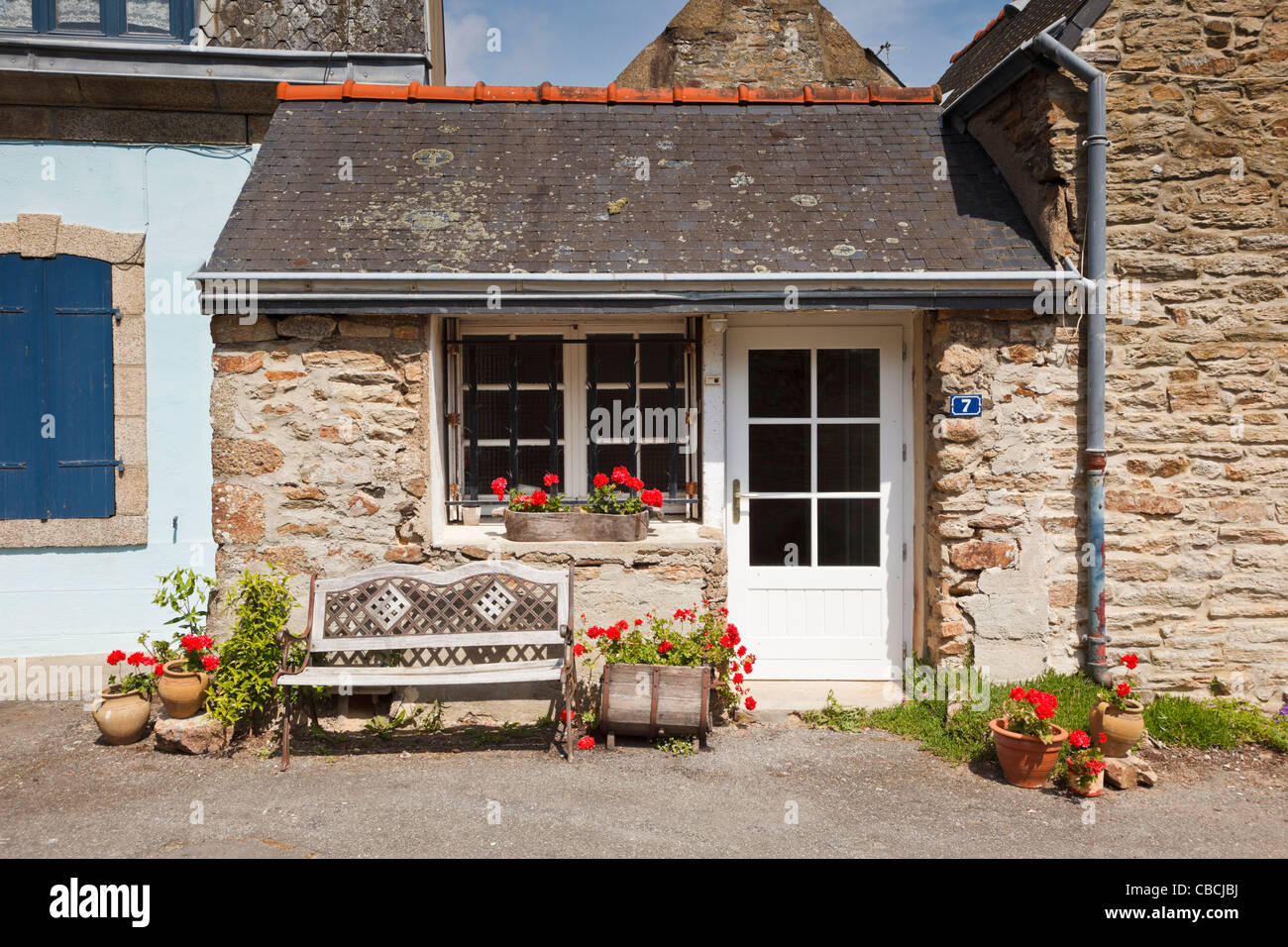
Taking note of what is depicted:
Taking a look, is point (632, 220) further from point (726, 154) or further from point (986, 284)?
point (986, 284)

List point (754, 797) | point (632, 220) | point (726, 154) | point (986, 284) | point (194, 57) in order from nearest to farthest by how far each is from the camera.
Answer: point (754, 797) < point (986, 284) < point (632, 220) < point (726, 154) < point (194, 57)

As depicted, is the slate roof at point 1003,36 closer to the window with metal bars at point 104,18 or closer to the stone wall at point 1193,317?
the stone wall at point 1193,317

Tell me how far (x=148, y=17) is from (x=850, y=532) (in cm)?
669

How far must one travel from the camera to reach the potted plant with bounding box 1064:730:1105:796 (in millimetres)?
4402

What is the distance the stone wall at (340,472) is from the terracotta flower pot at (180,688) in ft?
0.99

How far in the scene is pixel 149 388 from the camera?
6.83 m

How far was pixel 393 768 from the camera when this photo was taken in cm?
477

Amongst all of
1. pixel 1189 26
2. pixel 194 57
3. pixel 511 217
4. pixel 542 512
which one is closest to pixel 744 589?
pixel 542 512

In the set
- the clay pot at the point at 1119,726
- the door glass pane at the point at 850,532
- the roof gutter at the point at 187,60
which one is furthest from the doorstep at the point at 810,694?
the roof gutter at the point at 187,60

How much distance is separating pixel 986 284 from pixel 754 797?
124 inches

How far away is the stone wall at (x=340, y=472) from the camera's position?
17.1 ft

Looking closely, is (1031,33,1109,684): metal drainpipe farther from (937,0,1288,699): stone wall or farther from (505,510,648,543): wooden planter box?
(505,510,648,543): wooden planter box

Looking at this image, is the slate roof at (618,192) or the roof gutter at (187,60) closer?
the slate roof at (618,192)

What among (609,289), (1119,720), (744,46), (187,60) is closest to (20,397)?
(187,60)
